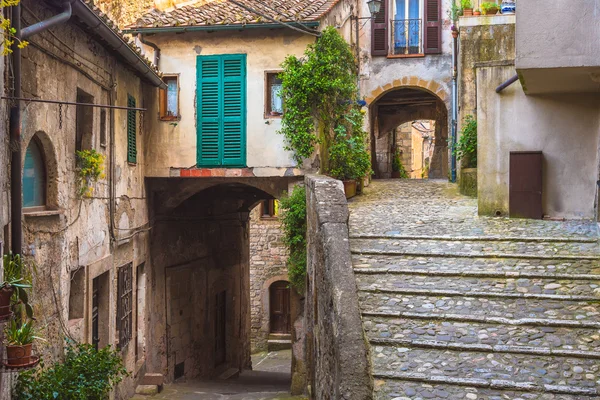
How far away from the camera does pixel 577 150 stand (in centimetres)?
1059

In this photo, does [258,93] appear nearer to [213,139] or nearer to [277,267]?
[213,139]

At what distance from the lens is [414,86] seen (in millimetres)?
18750

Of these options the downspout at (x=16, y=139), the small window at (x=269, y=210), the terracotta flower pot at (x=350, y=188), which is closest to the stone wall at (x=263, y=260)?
the small window at (x=269, y=210)

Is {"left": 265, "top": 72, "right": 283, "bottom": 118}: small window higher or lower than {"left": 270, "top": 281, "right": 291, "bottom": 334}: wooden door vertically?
higher

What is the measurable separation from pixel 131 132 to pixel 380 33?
8.60 meters

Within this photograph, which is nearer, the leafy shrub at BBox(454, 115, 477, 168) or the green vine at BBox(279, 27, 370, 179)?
the green vine at BBox(279, 27, 370, 179)

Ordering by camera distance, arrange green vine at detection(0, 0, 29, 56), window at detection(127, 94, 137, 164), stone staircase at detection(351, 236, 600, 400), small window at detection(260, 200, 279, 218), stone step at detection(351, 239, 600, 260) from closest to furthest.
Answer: stone staircase at detection(351, 236, 600, 400)
green vine at detection(0, 0, 29, 56)
stone step at detection(351, 239, 600, 260)
window at detection(127, 94, 137, 164)
small window at detection(260, 200, 279, 218)

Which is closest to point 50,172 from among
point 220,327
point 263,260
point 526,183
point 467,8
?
point 526,183

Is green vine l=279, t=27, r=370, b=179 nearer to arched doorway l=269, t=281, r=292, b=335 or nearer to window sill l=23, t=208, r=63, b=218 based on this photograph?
window sill l=23, t=208, r=63, b=218

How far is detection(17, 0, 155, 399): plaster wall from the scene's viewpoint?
8.28 meters

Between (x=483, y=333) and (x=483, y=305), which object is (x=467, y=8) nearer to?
(x=483, y=305)

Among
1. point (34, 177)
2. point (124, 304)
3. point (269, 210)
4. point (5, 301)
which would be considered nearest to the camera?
point (5, 301)

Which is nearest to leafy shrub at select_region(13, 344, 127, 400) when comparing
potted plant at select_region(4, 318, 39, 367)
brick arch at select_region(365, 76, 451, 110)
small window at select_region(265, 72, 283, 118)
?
potted plant at select_region(4, 318, 39, 367)

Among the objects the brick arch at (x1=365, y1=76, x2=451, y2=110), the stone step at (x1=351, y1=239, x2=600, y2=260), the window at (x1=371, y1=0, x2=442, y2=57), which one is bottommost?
the stone step at (x1=351, y1=239, x2=600, y2=260)
